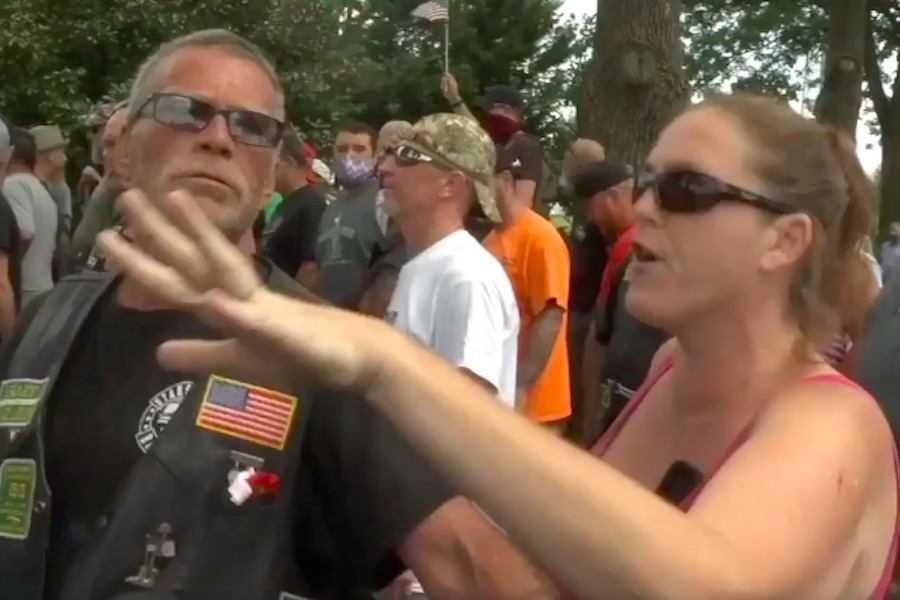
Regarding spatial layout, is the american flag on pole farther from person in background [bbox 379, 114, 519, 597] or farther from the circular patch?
the circular patch

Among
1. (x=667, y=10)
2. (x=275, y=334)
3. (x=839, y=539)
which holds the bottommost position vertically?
(x=839, y=539)

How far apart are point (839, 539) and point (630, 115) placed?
9.39m

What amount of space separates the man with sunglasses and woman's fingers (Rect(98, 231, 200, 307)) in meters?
0.74

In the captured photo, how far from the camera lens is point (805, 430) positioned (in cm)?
202

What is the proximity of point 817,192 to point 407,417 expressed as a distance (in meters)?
0.95

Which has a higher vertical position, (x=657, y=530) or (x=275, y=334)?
(x=275, y=334)

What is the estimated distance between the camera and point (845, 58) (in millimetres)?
25031

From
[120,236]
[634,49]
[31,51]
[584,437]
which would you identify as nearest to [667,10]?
[634,49]

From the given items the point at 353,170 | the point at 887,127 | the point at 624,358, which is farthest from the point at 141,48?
the point at 624,358

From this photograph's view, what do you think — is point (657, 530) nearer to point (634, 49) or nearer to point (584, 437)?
point (584, 437)

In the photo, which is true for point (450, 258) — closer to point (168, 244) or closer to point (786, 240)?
point (786, 240)

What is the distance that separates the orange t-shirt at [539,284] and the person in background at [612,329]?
20 centimetres

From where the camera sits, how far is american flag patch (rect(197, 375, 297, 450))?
102 inches

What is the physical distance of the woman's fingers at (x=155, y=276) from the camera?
5.64 feet
